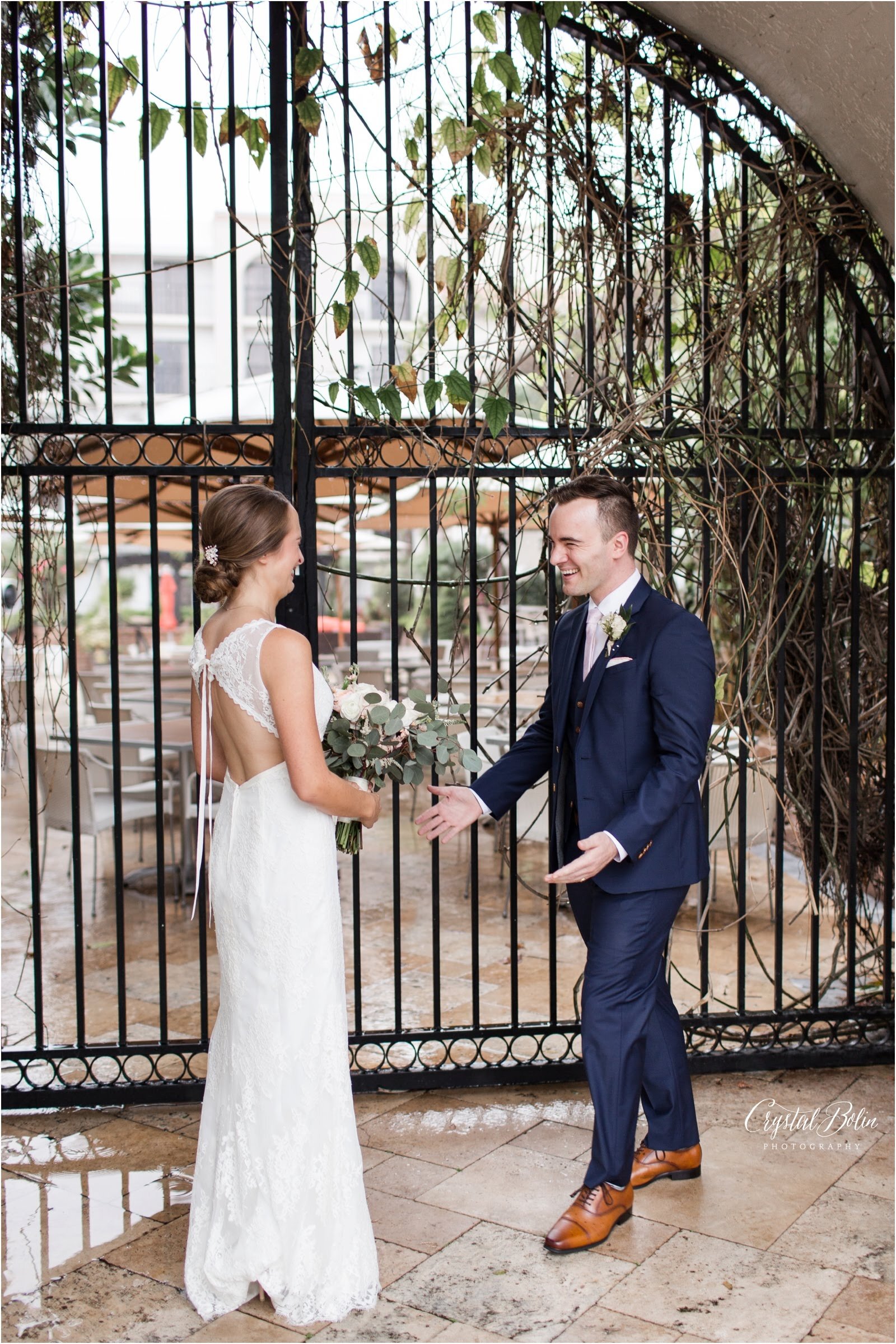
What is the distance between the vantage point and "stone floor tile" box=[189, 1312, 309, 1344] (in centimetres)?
258

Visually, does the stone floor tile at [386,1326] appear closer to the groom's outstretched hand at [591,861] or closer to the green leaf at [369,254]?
the groom's outstretched hand at [591,861]

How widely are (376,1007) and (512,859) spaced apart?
56.3 inches

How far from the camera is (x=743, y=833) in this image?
395cm

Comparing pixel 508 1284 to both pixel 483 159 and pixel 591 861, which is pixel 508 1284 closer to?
pixel 591 861

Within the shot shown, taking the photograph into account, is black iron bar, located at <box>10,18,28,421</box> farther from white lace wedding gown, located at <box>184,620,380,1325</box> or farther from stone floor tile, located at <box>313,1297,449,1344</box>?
stone floor tile, located at <box>313,1297,449,1344</box>

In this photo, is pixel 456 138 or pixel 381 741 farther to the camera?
pixel 456 138

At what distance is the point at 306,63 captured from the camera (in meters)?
3.60

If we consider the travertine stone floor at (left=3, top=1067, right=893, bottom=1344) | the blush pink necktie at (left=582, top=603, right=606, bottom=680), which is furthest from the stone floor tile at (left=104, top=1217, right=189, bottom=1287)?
the blush pink necktie at (left=582, top=603, right=606, bottom=680)

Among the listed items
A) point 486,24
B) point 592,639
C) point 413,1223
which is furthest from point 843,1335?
point 486,24

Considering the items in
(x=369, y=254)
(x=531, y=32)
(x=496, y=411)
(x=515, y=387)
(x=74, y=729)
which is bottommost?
(x=74, y=729)

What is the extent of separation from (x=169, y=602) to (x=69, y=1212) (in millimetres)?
28187

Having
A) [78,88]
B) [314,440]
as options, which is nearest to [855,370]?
[314,440]

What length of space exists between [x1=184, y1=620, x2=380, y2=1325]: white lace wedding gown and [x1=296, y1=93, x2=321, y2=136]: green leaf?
1802mm

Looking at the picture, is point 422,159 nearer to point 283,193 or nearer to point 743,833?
point 283,193
